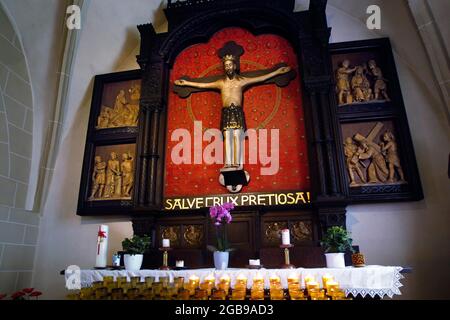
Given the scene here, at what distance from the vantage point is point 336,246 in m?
3.24

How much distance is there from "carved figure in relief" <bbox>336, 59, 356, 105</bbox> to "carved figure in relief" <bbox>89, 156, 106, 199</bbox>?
3.76 metres

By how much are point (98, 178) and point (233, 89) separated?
251cm

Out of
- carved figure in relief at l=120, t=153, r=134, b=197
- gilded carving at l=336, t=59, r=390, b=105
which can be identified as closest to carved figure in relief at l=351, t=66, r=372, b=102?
gilded carving at l=336, t=59, r=390, b=105

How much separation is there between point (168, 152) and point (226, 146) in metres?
1.00

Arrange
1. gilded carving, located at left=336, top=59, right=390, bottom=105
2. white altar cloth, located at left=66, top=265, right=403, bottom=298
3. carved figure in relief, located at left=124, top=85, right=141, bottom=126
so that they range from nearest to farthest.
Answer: white altar cloth, located at left=66, top=265, right=403, bottom=298, gilded carving, located at left=336, top=59, right=390, bottom=105, carved figure in relief, located at left=124, top=85, right=141, bottom=126

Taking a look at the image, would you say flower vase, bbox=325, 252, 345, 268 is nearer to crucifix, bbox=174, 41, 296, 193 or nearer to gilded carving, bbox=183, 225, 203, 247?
crucifix, bbox=174, 41, 296, 193

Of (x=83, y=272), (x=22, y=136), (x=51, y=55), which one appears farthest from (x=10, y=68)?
(x=83, y=272)

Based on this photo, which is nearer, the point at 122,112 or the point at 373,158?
the point at 373,158

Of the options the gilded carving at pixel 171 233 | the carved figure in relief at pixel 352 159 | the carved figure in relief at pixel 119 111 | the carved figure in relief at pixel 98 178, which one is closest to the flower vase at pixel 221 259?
the gilded carving at pixel 171 233

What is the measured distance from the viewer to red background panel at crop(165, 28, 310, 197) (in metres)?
4.58

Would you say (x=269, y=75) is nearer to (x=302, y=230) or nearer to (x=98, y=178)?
A: (x=302, y=230)

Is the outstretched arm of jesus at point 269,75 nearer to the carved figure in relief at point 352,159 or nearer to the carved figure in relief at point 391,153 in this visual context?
the carved figure in relief at point 352,159

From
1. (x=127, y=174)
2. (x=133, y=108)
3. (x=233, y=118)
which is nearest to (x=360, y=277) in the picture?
(x=233, y=118)

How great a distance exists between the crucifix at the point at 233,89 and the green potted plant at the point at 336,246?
1.53m
